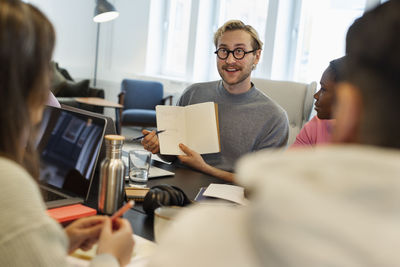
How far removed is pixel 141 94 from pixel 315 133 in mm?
4192

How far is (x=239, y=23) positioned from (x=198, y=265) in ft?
6.54

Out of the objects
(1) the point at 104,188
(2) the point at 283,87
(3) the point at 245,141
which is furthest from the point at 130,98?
(1) the point at 104,188

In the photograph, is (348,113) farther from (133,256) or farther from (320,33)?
(320,33)

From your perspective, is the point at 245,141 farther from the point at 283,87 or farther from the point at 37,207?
the point at 37,207

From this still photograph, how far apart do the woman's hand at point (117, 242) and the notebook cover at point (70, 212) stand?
1.03ft

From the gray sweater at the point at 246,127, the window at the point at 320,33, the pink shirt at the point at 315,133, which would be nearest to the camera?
the pink shirt at the point at 315,133

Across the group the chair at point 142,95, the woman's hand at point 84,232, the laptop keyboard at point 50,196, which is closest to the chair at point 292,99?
the laptop keyboard at point 50,196

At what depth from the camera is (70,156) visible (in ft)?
4.02

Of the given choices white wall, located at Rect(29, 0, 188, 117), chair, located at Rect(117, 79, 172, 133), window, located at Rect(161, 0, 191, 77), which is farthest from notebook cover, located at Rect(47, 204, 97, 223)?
white wall, located at Rect(29, 0, 188, 117)

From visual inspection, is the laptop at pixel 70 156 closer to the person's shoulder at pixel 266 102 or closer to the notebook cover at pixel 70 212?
Result: the notebook cover at pixel 70 212

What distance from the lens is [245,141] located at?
2213 millimetres

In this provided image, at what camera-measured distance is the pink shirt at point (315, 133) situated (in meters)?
1.96

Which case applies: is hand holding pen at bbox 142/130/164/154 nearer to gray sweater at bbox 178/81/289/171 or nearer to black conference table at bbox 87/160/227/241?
black conference table at bbox 87/160/227/241

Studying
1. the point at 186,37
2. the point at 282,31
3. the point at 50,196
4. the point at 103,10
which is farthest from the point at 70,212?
the point at 186,37
